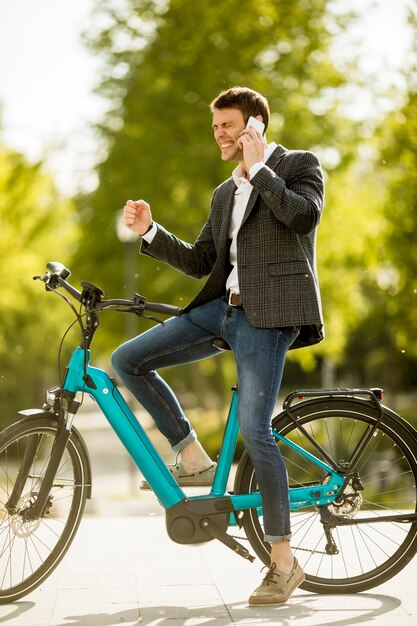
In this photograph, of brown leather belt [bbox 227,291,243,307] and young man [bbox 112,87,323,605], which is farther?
brown leather belt [bbox 227,291,243,307]

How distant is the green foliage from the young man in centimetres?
1202

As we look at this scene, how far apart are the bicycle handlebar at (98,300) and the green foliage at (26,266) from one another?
11970mm

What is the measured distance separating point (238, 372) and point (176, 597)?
1003 millimetres

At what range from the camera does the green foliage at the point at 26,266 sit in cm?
1586

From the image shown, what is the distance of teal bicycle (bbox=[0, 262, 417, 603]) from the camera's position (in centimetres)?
387

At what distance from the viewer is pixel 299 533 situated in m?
4.54

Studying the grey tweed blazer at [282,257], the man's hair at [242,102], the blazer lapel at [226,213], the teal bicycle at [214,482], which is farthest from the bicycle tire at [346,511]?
the man's hair at [242,102]

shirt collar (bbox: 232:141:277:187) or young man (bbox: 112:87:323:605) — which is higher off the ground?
shirt collar (bbox: 232:141:277:187)

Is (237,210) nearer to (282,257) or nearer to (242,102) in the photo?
(282,257)

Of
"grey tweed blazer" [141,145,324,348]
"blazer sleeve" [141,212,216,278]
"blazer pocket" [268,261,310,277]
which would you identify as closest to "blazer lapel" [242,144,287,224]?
"grey tweed blazer" [141,145,324,348]

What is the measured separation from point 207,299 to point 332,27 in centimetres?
1445

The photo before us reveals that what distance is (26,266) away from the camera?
16172 mm

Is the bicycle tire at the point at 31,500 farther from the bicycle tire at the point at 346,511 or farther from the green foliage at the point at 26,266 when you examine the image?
the green foliage at the point at 26,266

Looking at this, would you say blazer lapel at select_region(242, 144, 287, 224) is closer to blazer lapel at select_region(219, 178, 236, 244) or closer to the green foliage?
blazer lapel at select_region(219, 178, 236, 244)
